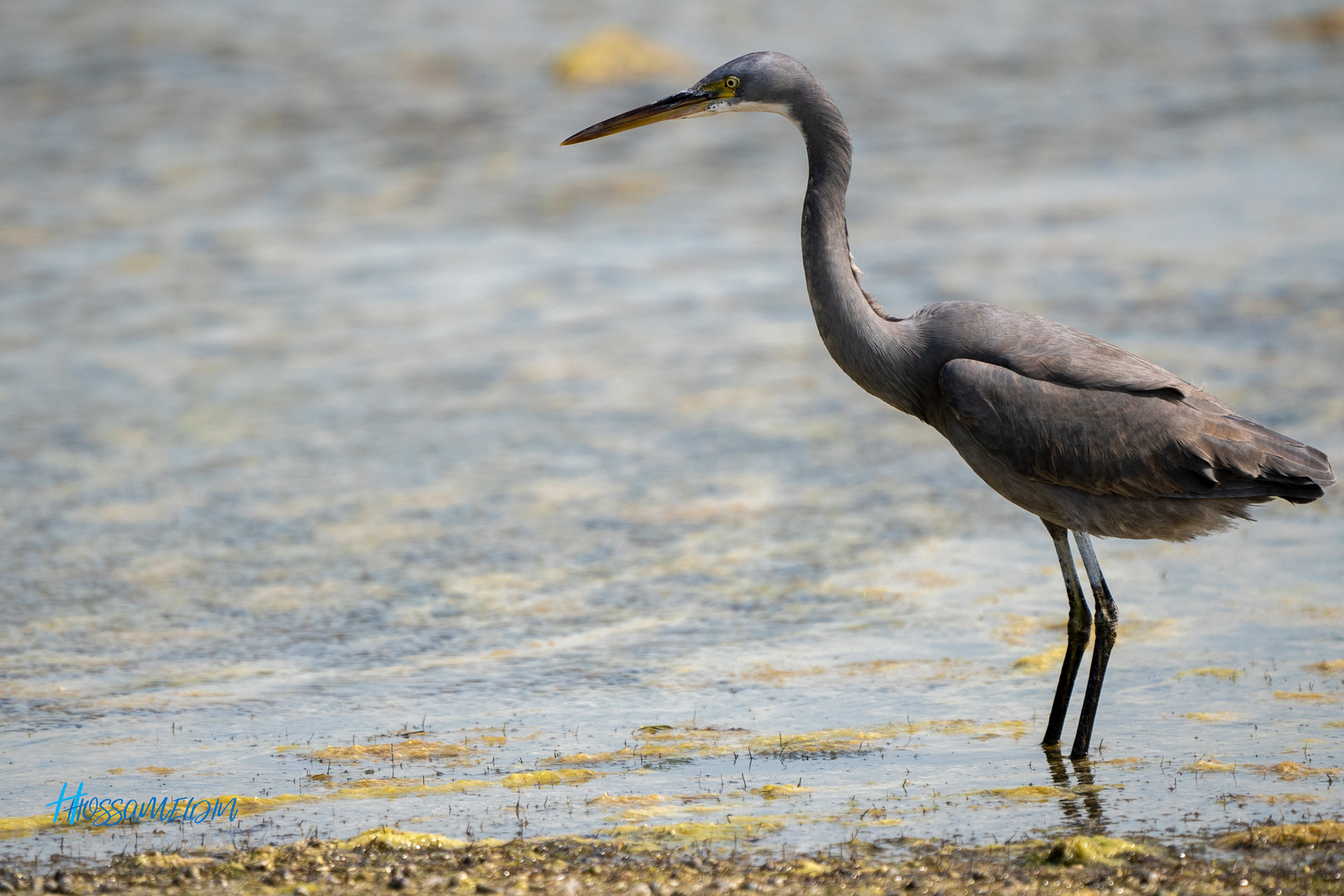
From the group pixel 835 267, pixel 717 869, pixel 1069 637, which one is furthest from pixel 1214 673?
pixel 717 869

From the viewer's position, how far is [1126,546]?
7766 millimetres

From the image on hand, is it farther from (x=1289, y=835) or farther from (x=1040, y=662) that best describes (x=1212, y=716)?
(x=1289, y=835)

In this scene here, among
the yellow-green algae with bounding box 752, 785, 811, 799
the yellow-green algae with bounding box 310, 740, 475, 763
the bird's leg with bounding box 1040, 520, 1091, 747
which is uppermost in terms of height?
the bird's leg with bounding box 1040, 520, 1091, 747

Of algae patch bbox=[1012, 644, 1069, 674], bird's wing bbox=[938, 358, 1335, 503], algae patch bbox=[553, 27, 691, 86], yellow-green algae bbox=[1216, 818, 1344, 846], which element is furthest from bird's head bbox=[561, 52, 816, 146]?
algae patch bbox=[553, 27, 691, 86]

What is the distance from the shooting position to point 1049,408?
5.48 m

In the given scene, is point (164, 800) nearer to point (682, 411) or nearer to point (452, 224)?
point (682, 411)

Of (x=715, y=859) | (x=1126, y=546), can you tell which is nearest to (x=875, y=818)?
(x=715, y=859)

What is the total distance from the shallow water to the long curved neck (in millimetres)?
1301

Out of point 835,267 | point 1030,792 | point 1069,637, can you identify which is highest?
point 835,267

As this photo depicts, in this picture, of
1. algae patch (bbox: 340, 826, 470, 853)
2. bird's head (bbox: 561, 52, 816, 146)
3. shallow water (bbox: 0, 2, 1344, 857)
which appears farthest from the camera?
bird's head (bbox: 561, 52, 816, 146)

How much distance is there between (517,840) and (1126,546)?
164 inches

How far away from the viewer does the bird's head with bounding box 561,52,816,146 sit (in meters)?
5.79

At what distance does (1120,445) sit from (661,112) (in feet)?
6.78

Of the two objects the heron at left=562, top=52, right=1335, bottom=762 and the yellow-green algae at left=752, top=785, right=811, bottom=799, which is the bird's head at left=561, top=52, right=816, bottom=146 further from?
the yellow-green algae at left=752, top=785, right=811, bottom=799
